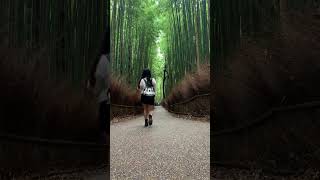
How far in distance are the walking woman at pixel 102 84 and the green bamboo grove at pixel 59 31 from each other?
40 millimetres

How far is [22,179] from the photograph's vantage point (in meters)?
1.27

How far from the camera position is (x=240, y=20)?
1413 mm

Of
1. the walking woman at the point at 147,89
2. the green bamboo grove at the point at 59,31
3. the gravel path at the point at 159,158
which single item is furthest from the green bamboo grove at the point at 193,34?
the green bamboo grove at the point at 59,31

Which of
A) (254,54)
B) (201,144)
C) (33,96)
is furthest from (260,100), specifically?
(201,144)

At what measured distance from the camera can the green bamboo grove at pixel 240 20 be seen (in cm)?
Answer: 121

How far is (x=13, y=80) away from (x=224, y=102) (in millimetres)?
921

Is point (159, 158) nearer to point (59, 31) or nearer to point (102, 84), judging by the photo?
point (102, 84)

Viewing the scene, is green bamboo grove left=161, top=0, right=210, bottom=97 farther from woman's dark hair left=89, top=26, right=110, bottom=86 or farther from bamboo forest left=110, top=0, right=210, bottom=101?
A: woman's dark hair left=89, top=26, right=110, bottom=86

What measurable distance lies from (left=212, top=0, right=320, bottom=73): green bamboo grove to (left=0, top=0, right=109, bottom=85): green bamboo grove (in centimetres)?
68

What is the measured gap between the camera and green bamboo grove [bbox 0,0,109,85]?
1320 mm

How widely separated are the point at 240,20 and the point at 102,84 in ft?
2.66

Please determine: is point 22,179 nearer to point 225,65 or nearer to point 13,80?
point 13,80

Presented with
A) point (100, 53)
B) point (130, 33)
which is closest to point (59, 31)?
point (100, 53)

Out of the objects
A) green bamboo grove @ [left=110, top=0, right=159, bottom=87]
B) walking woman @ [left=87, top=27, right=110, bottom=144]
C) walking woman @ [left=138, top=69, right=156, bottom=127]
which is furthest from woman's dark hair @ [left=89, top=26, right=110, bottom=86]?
green bamboo grove @ [left=110, top=0, right=159, bottom=87]
